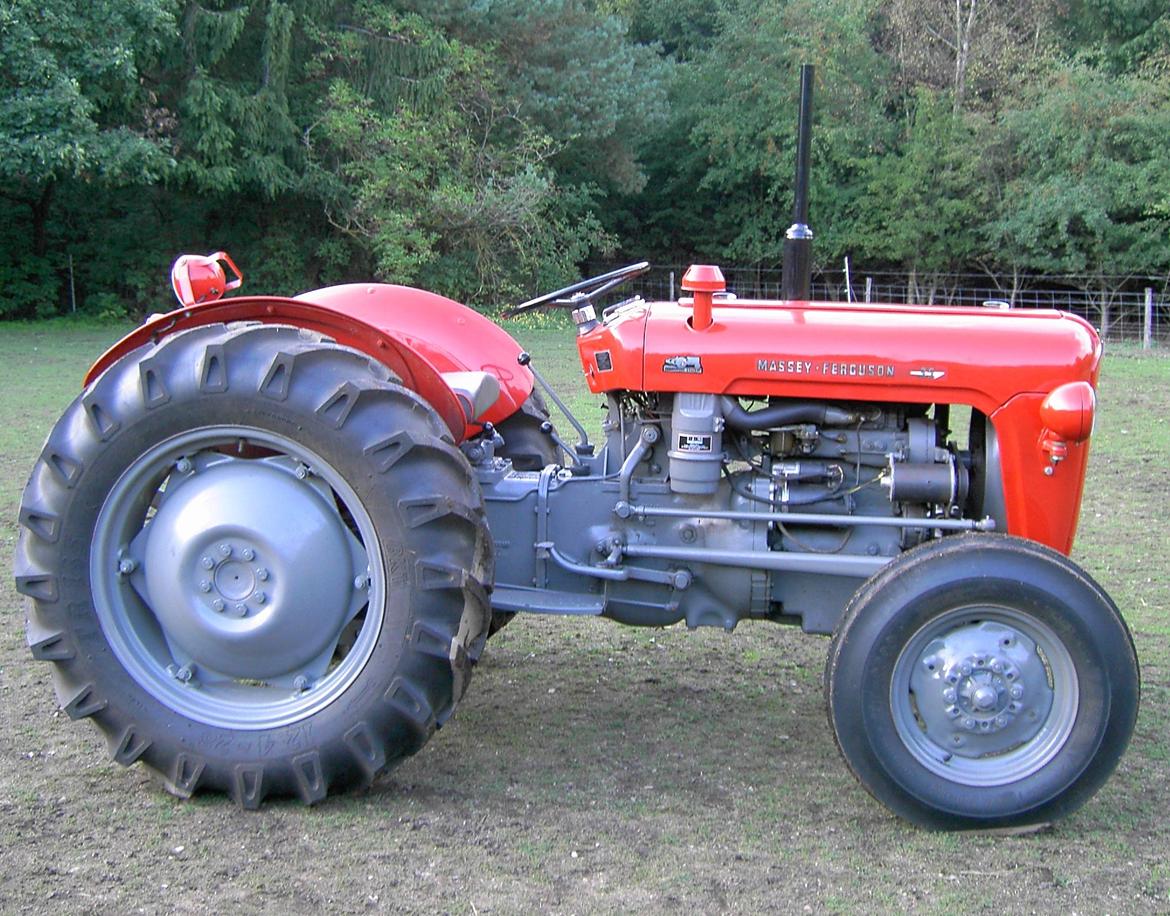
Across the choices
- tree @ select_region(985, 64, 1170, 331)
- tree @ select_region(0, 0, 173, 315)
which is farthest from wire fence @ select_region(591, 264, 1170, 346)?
tree @ select_region(0, 0, 173, 315)

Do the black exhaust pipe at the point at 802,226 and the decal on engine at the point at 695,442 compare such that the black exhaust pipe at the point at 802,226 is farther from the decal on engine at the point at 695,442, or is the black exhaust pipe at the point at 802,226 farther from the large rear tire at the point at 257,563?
the large rear tire at the point at 257,563

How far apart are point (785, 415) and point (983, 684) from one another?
968 mm

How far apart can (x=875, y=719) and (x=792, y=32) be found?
2988cm

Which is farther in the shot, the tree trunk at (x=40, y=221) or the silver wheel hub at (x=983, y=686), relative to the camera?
the tree trunk at (x=40, y=221)

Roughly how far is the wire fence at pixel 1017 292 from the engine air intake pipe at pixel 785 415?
16.0m

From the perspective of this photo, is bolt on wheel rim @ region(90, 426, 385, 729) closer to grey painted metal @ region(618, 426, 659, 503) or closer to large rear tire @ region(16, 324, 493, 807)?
large rear tire @ region(16, 324, 493, 807)

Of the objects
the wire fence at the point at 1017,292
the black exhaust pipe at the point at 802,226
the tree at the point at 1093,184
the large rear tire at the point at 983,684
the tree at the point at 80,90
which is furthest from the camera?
the tree at the point at 1093,184

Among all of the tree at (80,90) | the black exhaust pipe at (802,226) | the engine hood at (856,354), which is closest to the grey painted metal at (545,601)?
the engine hood at (856,354)

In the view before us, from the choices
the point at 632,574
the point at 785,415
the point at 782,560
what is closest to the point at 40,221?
the point at 632,574

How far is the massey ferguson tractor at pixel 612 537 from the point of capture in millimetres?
3426

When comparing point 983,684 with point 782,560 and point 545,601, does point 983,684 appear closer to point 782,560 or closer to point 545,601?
point 782,560

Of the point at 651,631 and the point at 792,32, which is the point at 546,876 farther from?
the point at 792,32

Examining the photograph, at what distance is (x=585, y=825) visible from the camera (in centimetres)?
350

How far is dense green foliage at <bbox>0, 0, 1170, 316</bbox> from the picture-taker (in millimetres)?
23109
